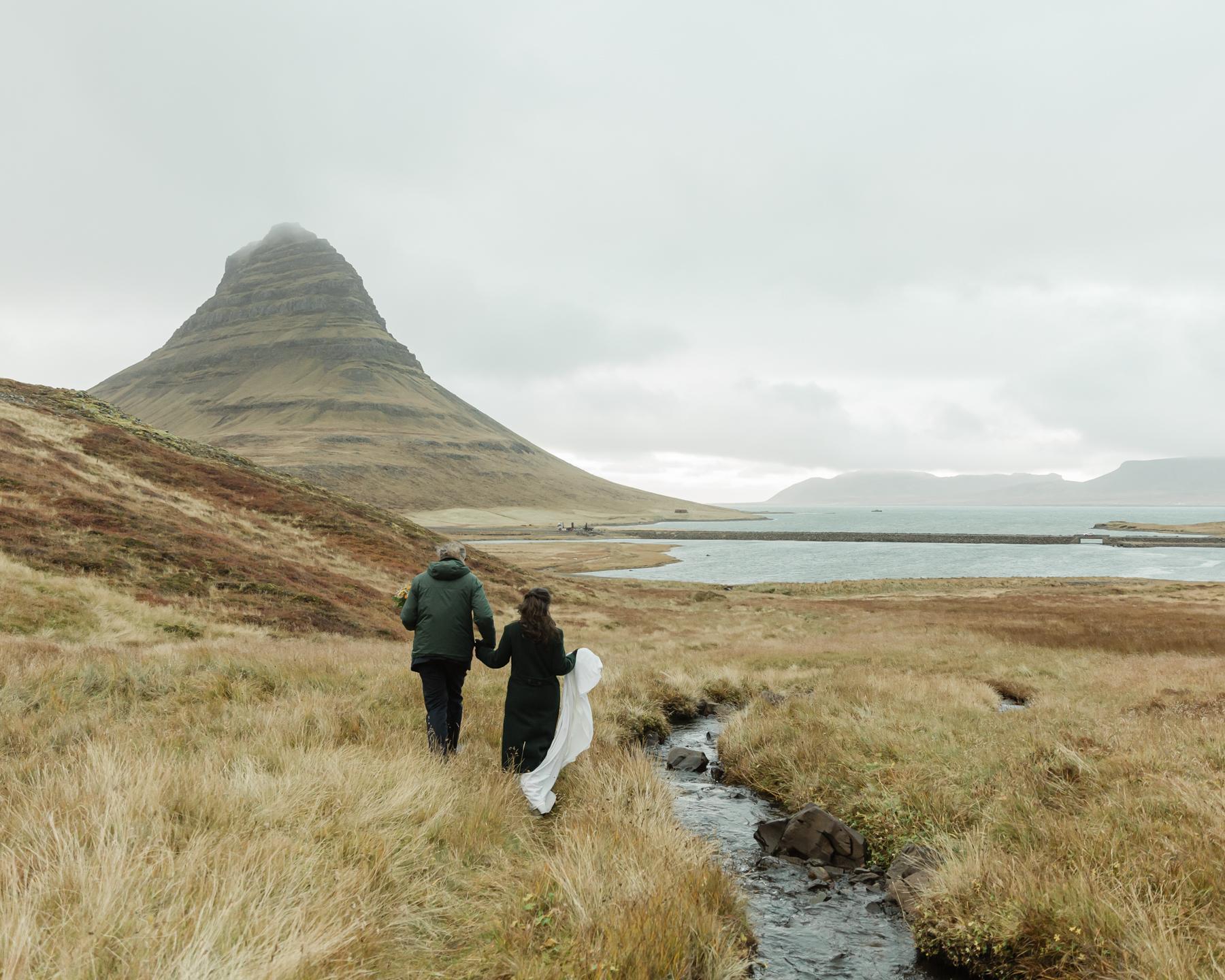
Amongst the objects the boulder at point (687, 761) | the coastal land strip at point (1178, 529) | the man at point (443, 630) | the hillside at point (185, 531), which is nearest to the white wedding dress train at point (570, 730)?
the man at point (443, 630)

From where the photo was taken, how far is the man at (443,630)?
7043mm

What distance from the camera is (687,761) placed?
9.95 meters

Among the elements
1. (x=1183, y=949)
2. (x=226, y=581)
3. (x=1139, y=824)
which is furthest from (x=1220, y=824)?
(x=226, y=581)

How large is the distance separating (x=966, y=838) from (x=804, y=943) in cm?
180

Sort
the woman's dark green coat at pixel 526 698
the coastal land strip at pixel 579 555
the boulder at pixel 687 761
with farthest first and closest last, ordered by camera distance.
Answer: the coastal land strip at pixel 579 555 → the boulder at pixel 687 761 → the woman's dark green coat at pixel 526 698

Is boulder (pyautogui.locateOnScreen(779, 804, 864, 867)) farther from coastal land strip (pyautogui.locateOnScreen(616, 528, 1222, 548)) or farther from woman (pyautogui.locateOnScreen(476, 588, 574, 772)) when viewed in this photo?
coastal land strip (pyautogui.locateOnScreen(616, 528, 1222, 548))

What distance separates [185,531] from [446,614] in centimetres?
2168

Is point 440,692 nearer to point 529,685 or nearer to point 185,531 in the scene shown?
point 529,685

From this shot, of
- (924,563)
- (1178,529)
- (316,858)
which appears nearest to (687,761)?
(316,858)

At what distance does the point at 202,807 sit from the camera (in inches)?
177

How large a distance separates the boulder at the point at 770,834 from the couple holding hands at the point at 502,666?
7.81 feet

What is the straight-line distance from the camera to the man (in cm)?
704

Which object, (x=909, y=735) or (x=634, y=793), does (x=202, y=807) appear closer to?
(x=634, y=793)

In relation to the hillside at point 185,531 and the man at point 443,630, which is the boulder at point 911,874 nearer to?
the man at point 443,630
